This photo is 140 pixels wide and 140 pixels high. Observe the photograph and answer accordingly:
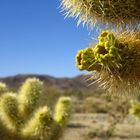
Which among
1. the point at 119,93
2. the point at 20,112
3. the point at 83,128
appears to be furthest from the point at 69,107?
the point at 83,128

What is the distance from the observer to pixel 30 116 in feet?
18.3

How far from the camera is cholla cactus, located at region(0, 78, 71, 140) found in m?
5.24

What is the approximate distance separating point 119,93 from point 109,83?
11 centimetres

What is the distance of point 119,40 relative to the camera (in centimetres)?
299

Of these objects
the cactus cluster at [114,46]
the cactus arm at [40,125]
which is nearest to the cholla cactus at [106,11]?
the cactus cluster at [114,46]

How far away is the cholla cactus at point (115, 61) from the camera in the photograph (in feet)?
9.44

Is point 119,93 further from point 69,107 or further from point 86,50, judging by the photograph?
point 69,107

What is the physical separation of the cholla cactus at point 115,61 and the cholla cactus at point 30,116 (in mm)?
2181

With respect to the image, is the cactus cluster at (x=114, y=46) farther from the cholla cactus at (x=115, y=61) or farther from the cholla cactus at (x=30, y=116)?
the cholla cactus at (x=30, y=116)

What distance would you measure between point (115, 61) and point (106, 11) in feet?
1.08

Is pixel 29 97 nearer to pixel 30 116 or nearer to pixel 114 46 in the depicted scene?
pixel 30 116

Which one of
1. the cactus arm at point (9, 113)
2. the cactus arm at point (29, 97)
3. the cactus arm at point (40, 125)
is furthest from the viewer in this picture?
the cactus arm at point (29, 97)

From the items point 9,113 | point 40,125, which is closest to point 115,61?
point 40,125

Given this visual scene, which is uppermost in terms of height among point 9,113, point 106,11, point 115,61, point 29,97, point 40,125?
point 106,11
